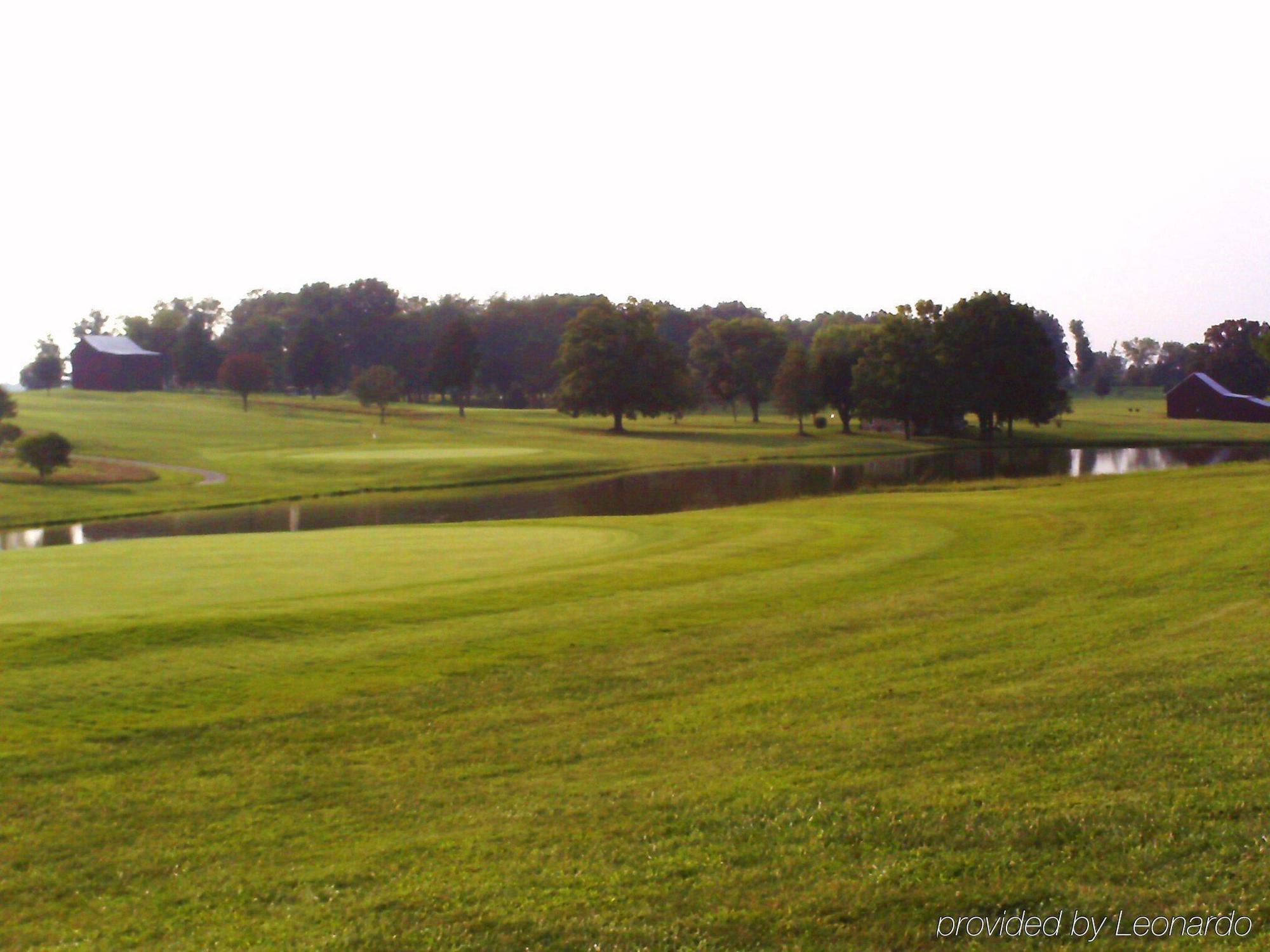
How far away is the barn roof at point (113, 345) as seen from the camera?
126 m

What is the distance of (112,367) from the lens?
4909 inches

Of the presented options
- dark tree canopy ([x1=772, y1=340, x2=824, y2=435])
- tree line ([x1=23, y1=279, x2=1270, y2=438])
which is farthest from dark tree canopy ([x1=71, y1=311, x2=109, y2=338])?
dark tree canopy ([x1=772, y1=340, x2=824, y2=435])

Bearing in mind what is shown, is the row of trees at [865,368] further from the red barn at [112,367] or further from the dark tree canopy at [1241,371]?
the red barn at [112,367]

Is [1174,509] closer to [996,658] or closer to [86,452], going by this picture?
[996,658]

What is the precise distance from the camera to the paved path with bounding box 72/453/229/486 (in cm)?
5660

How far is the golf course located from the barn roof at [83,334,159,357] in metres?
114

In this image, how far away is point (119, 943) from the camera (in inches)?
273

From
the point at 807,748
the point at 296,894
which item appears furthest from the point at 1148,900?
the point at 296,894

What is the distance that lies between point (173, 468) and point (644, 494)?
86.1ft

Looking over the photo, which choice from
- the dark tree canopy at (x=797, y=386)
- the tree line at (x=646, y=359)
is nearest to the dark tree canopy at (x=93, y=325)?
the tree line at (x=646, y=359)

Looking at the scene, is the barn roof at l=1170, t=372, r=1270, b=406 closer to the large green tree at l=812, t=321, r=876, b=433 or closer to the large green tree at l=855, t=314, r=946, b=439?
the large green tree at l=812, t=321, r=876, b=433

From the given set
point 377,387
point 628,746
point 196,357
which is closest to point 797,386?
point 377,387

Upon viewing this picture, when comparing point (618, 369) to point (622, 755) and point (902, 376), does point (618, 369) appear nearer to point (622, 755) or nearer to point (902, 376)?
point (902, 376)

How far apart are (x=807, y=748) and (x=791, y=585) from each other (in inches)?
325
